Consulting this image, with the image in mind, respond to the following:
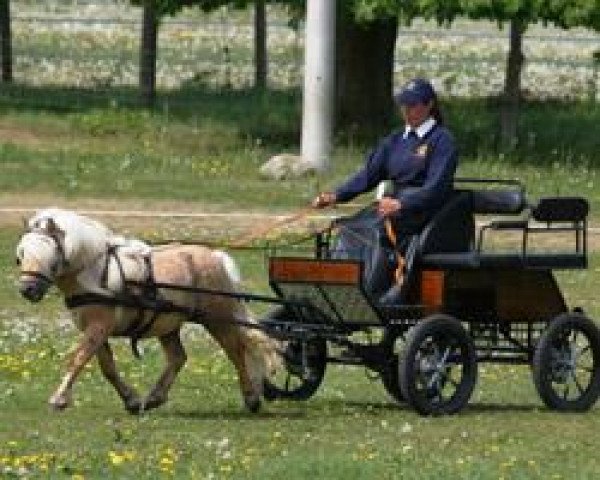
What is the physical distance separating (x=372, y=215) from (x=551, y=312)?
1388 millimetres

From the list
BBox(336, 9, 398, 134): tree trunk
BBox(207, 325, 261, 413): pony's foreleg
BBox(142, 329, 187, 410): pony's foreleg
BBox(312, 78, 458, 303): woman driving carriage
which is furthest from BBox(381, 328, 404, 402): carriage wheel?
BBox(336, 9, 398, 134): tree trunk

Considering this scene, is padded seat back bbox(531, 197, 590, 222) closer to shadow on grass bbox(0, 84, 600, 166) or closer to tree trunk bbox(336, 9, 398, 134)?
shadow on grass bbox(0, 84, 600, 166)

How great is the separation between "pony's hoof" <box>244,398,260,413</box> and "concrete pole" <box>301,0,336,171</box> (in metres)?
18.3

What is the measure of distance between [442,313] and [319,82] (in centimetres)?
1902

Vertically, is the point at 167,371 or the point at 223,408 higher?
the point at 167,371

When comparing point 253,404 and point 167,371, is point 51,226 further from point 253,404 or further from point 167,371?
point 253,404

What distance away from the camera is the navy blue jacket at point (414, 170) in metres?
15.0

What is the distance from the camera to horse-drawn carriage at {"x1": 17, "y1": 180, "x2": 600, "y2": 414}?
14289 mm

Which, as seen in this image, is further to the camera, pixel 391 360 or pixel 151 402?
pixel 391 360

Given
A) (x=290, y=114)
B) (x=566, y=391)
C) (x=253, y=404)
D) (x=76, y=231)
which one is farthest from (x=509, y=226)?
(x=290, y=114)

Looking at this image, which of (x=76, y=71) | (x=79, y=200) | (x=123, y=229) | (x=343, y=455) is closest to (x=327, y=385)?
(x=343, y=455)

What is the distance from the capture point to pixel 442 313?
15164mm

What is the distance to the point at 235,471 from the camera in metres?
12.1

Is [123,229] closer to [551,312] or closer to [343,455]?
[551,312]
